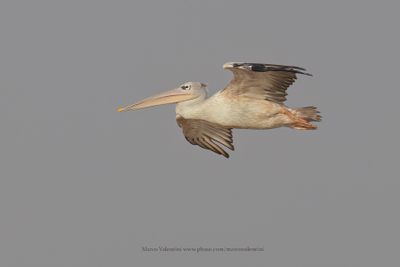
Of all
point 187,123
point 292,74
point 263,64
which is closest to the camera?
point 263,64

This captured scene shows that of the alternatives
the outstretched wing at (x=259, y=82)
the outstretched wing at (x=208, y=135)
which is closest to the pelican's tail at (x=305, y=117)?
the outstretched wing at (x=259, y=82)

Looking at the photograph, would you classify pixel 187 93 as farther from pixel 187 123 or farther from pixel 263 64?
pixel 263 64

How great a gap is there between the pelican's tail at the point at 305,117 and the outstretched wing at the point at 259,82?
477 mm

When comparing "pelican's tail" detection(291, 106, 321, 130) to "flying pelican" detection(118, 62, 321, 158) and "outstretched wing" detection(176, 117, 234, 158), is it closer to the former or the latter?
"flying pelican" detection(118, 62, 321, 158)

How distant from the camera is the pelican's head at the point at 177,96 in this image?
21438mm

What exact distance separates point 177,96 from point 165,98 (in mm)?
253

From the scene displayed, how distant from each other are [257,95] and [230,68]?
1.25 metres

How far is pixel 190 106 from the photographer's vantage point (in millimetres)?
21328

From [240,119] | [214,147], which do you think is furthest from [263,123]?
[214,147]

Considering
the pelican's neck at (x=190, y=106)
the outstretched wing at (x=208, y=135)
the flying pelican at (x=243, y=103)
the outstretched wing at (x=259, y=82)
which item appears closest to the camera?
the outstretched wing at (x=259, y=82)

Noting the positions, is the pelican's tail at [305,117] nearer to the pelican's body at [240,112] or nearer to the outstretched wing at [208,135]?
the pelican's body at [240,112]

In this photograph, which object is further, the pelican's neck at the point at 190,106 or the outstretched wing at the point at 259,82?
the pelican's neck at the point at 190,106

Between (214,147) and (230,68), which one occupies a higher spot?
(230,68)

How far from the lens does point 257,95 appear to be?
819 inches
